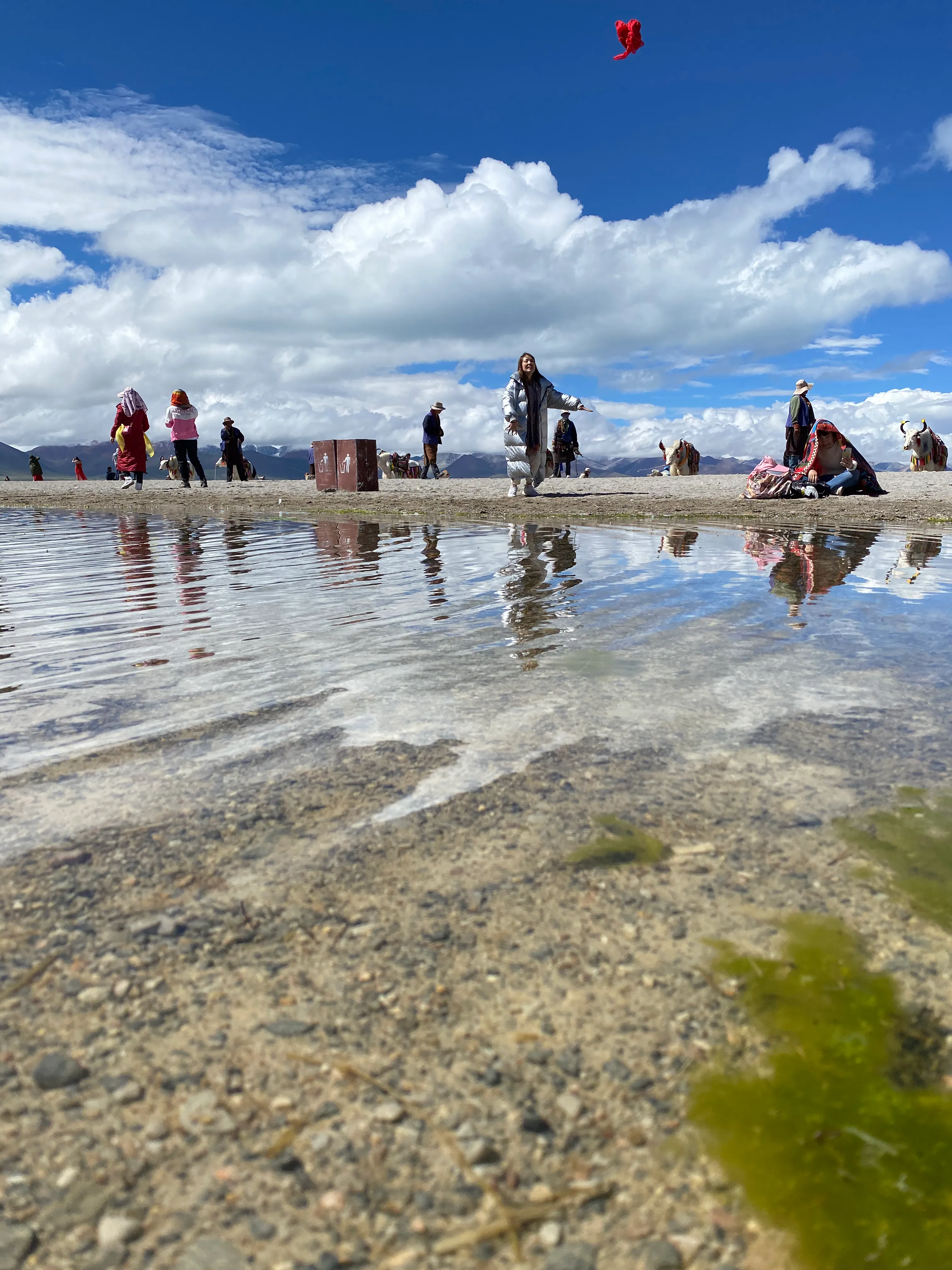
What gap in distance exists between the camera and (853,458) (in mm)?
15109

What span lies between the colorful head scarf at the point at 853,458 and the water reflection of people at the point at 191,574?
406 inches

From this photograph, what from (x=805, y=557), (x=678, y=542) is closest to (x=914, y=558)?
(x=805, y=557)

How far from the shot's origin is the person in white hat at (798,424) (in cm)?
1692

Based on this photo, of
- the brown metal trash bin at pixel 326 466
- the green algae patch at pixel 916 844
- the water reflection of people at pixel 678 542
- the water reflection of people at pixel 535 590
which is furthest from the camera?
the brown metal trash bin at pixel 326 466

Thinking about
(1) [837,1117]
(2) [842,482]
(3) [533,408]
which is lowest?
(1) [837,1117]

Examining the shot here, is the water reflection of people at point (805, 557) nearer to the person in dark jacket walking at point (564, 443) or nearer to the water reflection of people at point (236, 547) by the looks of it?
the water reflection of people at point (236, 547)

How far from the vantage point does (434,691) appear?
3551mm

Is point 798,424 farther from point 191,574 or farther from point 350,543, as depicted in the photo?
point 191,574

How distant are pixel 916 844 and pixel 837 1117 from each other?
3.28 ft

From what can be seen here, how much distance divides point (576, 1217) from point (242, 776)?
5.58ft

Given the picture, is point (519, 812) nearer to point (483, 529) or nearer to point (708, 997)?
point (708, 997)

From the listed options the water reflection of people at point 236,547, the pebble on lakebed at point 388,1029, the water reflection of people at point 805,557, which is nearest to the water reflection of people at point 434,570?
the water reflection of people at point 236,547

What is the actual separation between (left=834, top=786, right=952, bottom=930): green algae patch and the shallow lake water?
0.22 metres

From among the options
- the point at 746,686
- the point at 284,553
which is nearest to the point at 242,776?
the point at 746,686
